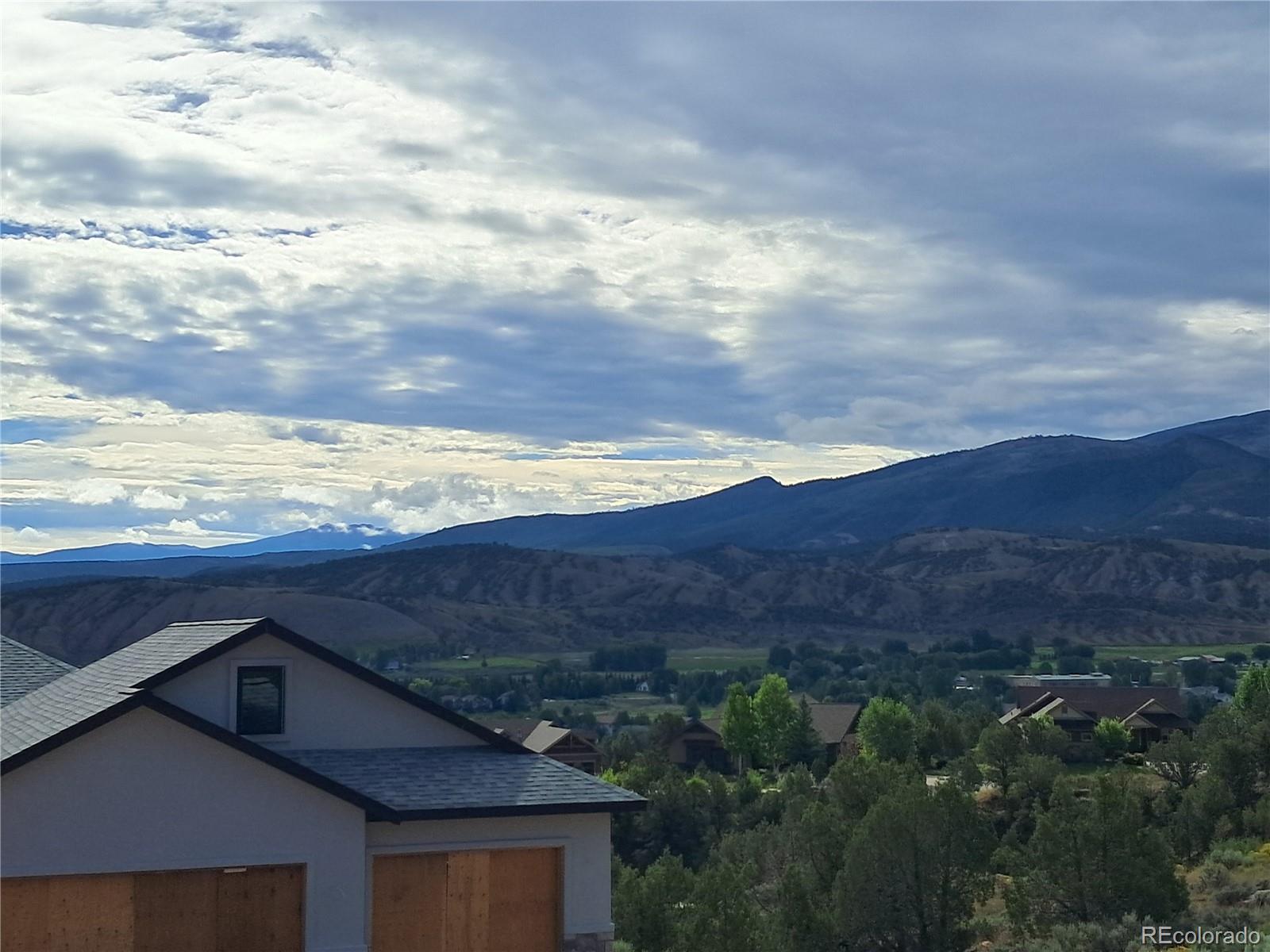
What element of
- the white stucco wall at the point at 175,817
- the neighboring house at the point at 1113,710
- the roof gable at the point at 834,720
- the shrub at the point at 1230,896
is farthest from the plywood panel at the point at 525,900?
the roof gable at the point at 834,720

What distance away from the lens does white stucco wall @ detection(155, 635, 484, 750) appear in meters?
15.8

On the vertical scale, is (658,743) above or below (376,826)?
below

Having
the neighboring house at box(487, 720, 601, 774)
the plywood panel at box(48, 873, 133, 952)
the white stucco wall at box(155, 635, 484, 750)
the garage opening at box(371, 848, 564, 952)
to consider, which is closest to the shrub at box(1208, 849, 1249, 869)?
the garage opening at box(371, 848, 564, 952)

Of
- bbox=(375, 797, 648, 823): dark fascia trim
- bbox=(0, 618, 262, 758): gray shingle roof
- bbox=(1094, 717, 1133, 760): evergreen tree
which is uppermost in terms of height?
bbox=(0, 618, 262, 758): gray shingle roof

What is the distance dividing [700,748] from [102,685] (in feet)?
208

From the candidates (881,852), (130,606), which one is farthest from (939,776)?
(130,606)

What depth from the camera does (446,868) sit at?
15680 mm

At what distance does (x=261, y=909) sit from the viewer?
1481 centimetres

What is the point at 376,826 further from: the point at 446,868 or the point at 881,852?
the point at 881,852

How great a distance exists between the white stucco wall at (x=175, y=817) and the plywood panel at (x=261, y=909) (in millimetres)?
180

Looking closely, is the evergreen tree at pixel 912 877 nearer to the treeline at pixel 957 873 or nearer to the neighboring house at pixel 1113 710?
the treeline at pixel 957 873

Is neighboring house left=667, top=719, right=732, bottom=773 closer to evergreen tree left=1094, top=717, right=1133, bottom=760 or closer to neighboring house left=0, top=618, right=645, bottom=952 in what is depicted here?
evergreen tree left=1094, top=717, right=1133, bottom=760

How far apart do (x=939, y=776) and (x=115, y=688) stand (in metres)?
48.0

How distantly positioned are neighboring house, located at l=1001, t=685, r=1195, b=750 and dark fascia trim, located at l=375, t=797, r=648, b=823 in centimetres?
5281
